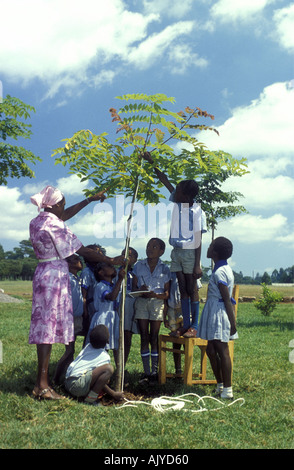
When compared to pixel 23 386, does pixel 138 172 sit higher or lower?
higher

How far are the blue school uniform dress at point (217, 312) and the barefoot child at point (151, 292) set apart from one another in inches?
33.4

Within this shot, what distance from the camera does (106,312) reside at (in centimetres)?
620

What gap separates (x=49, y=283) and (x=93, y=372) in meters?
1.22

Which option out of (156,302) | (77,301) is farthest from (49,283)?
(156,302)

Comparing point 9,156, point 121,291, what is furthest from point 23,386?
point 9,156

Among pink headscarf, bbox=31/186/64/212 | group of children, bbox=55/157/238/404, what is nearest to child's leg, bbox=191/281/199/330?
group of children, bbox=55/157/238/404

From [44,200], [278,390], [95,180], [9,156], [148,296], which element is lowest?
[278,390]

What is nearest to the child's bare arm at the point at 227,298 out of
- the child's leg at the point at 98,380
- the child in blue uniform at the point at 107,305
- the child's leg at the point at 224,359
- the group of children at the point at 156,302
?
the group of children at the point at 156,302

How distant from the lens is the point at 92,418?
5.04 meters

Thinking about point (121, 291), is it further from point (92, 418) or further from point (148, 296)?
point (92, 418)

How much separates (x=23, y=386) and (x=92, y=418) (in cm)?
164

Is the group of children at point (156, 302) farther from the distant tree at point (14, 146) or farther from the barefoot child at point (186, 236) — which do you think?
the distant tree at point (14, 146)

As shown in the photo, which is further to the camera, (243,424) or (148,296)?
(148,296)
